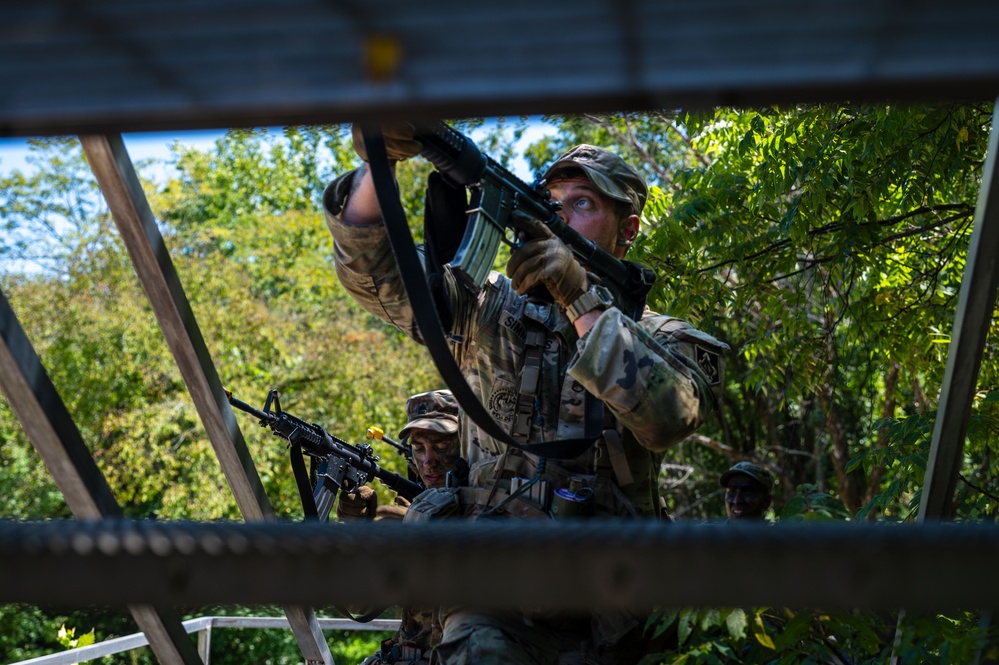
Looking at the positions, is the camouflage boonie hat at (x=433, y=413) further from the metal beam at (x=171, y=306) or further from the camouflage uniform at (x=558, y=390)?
the metal beam at (x=171, y=306)

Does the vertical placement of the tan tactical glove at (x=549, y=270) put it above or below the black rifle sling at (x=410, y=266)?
above

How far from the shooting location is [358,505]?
6004mm

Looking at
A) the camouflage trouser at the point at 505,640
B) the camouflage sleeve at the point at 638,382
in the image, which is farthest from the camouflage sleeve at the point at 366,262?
the camouflage trouser at the point at 505,640

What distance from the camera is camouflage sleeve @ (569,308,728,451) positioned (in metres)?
2.83

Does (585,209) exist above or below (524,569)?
above

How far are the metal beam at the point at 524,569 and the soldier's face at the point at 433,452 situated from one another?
15.3 feet

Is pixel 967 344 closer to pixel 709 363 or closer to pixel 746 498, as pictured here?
→ pixel 709 363

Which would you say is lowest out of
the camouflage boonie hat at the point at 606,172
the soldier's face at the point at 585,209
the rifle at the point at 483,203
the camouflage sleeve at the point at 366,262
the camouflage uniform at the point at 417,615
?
the camouflage uniform at the point at 417,615

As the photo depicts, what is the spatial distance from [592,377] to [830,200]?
293cm

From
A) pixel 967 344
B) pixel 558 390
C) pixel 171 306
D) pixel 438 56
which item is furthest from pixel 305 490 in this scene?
pixel 438 56

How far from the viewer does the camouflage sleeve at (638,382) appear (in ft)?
9.29

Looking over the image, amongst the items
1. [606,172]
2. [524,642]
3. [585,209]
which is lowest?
[524,642]

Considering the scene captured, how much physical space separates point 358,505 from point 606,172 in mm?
3005

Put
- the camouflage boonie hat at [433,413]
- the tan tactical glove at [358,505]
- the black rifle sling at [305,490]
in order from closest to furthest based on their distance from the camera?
the black rifle sling at [305,490], the camouflage boonie hat at [433,413], the tan tactical glove at [358,505]
